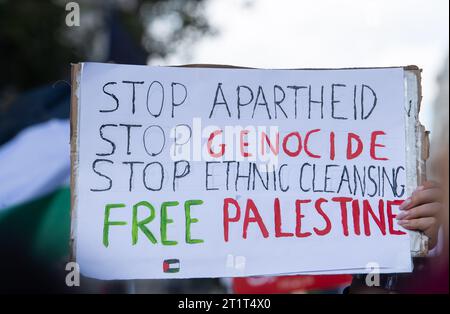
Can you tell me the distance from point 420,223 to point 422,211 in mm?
42

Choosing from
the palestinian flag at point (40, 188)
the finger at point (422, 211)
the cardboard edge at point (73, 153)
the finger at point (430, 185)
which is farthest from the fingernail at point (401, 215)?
the palestinian flag at point (40, 188)

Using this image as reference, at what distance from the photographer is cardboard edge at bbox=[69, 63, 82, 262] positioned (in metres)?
2.47

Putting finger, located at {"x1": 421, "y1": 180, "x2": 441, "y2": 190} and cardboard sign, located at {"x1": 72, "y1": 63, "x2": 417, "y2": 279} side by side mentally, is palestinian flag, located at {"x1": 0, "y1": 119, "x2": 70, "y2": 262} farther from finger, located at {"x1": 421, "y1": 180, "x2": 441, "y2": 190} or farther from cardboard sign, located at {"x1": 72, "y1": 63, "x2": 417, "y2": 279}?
finger, located at {"x1": 421, "y1": 180, "x2": 441, "y2": 190}

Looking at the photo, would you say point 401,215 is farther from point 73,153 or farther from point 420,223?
point 73,153

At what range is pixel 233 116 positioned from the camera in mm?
2588

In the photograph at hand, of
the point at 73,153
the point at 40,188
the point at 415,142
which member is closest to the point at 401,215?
the point at 415,142

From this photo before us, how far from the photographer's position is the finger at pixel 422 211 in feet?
8.16

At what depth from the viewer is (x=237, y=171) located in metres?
2.57

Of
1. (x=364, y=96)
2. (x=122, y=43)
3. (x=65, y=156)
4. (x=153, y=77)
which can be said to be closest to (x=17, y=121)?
(x=65, y=156)

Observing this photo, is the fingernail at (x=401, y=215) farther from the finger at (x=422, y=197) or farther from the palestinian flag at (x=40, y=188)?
the palestinian flag at (x=40, y=188)

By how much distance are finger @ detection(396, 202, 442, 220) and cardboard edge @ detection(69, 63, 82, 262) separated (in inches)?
42.4

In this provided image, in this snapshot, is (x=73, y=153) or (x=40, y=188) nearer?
(x=73, y=153)

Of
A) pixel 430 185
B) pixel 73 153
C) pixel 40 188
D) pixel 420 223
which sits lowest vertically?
pixel 420 223
